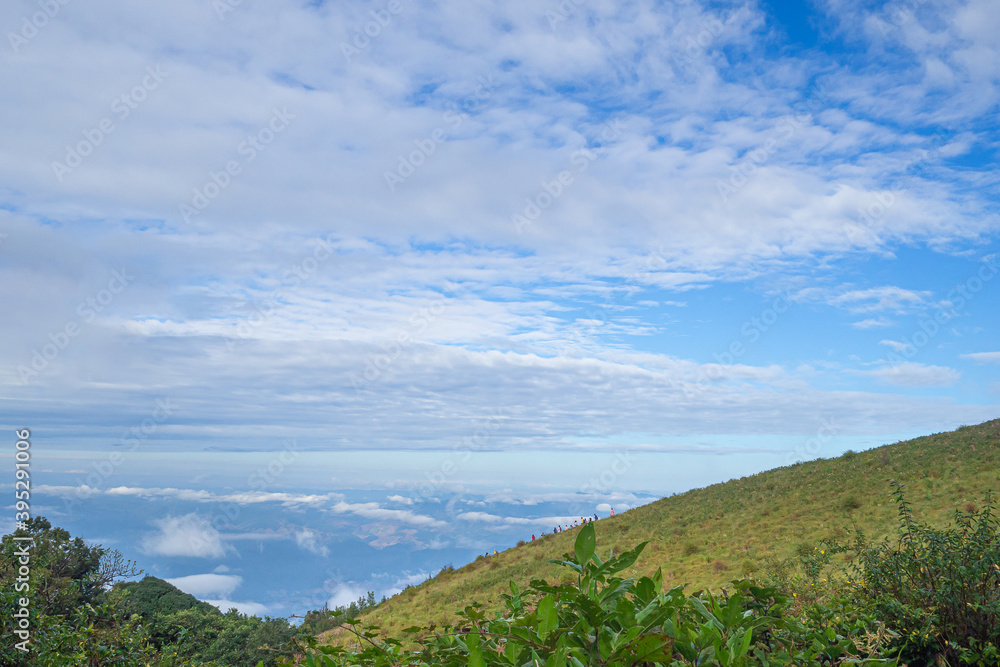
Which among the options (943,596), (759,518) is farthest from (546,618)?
(759,518)

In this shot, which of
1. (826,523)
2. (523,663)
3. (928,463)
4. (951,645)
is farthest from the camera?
(928,463)

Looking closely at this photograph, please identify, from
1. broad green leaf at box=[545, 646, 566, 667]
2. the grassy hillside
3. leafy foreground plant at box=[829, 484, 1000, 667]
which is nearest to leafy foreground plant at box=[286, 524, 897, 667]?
broad green leaf at box=[545, 646, 566, 667]

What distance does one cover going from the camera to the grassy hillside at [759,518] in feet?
65.8

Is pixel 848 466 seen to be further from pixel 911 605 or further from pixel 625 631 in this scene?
pixel 625 631

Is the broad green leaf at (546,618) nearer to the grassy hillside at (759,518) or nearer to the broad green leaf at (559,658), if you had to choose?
the broad green leaf at (559,658)

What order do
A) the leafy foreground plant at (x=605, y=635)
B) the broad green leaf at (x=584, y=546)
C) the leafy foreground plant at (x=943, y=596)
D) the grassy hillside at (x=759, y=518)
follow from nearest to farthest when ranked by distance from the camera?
the leafy foreground plant at (x=605, y=635) → the broad green leaf at (x=584, y=546) → the leafy foreground plant at (x=943, y=596) → the grassy hillside at (x=759, y=518)

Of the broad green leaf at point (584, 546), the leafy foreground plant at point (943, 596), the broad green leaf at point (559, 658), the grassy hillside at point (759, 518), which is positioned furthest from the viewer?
the grassy hillside at point (759, 518)

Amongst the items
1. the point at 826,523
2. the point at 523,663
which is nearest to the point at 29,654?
the point at 523,663

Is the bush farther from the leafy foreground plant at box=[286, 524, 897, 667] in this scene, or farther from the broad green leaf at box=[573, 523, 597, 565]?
the broad green leaf at box=[573, 523, 597, 565]

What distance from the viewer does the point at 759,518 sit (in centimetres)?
2475

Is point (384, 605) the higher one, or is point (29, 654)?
point (29, 654)

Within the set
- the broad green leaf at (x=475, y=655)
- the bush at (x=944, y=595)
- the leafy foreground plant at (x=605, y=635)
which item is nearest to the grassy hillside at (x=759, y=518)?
the bush at (x=944, y=595)

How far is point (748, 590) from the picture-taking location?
102 inches

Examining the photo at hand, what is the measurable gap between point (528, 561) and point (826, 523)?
1291 centimetres
